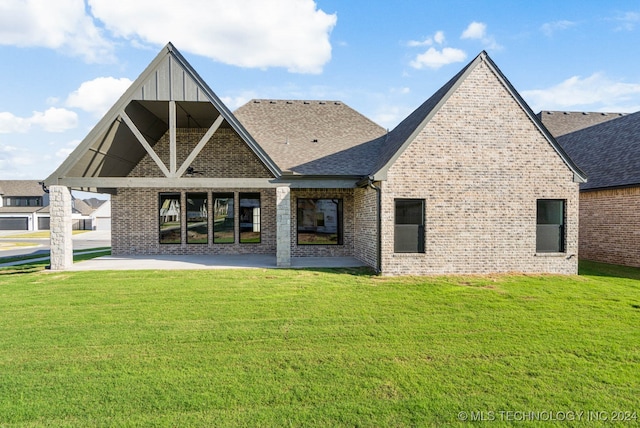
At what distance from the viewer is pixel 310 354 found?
4809mm

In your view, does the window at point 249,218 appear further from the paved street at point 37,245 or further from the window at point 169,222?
the paved street at point 37,245

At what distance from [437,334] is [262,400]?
3.19m

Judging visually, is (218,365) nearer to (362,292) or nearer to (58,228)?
(362,292)

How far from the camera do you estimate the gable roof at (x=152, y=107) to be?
10258 mm

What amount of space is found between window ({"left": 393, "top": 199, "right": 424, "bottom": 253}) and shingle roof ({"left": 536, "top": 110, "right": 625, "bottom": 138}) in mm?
14837

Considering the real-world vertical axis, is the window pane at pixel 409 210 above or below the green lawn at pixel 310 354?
above

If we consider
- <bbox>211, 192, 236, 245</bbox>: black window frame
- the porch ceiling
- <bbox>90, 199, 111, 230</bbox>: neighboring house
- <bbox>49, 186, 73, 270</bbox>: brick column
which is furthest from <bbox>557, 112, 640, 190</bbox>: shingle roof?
<bbox>90, 199, 111, 230</bbox>: neighboring house

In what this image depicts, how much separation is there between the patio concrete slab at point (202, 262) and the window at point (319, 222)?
0.95m

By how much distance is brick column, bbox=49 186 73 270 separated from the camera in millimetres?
10852

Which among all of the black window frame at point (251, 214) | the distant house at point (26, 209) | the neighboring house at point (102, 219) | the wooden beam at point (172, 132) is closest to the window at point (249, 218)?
the black window frame at point (251, 214)

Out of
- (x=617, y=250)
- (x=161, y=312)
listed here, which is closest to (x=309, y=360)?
(x=161, y=312)

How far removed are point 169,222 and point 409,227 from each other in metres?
10.3

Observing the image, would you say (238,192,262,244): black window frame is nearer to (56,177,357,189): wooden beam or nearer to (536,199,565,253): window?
(56,177,357,189): wooden beam

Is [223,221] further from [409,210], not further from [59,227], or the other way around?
[409,210]
